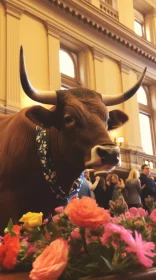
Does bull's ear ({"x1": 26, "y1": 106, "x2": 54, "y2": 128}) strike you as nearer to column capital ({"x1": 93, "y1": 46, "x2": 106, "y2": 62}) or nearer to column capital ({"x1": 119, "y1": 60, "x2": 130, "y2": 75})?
Answer: column capital ({"x1": 93, "y1": 46, "x2": 106, "y2": 62})

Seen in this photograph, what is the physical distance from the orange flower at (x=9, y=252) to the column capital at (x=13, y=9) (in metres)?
10.9

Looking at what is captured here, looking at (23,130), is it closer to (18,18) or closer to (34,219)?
(34,219)

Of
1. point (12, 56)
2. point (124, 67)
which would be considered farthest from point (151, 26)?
point (12, 56)

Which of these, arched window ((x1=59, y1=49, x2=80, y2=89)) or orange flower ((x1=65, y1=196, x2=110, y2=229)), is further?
arched window ((x1=59, y1=49, x2=80, y2=89))

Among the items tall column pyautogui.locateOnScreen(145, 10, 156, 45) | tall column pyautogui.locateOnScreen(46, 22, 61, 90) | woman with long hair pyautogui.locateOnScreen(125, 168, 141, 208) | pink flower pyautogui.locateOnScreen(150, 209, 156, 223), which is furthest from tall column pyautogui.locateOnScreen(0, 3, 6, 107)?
pink flower pyautogui.locateOnScreen(150, 209, 156, 223)

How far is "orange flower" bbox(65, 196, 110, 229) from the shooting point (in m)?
1.04

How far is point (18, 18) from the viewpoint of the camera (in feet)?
37.5

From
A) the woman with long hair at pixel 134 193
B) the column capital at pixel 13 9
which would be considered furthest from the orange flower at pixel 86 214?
the column capital at pixel 13 9

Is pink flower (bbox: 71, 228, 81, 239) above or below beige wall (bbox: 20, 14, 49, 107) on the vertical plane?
below

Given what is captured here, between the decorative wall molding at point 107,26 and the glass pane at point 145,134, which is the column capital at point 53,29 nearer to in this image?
the decorative wall molding at point 107,26

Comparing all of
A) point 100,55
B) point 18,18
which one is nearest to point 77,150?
point 18,18

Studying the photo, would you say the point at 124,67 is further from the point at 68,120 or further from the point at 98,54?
the point at 68,120

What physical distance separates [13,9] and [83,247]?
36.8ft

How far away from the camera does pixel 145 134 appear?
52.4 feet
